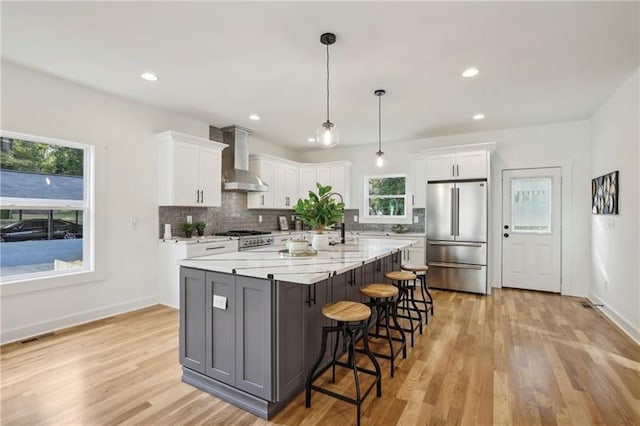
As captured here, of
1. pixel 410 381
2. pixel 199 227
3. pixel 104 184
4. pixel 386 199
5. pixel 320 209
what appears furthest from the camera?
pixel 386 199

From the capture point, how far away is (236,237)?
470 cm

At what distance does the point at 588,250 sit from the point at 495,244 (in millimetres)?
1221

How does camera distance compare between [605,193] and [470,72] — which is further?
[605,193]

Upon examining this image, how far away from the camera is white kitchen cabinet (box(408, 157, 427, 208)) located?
5.49 meters

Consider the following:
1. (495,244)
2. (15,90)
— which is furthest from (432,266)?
(15,90)

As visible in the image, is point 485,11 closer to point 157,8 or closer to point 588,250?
point 157,8

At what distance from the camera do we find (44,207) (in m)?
3.31

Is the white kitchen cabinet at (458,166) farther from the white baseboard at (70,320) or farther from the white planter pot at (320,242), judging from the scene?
the white baseboard at (70,320)

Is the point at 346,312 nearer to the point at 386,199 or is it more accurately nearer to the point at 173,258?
the point at 173,258

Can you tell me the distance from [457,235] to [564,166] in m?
1.92

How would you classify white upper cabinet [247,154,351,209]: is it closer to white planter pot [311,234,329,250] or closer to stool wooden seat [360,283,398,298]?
white planter pot [311,234,329,250]

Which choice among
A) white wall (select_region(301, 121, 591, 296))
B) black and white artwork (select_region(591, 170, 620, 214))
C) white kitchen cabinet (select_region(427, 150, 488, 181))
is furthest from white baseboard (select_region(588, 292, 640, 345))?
white kitchen cabinet (select_region(427, 150, 488, 181))

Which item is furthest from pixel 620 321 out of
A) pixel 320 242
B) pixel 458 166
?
pixel 320 242

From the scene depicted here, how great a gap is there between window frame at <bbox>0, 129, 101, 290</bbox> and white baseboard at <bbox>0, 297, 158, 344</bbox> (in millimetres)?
Answer: 373
